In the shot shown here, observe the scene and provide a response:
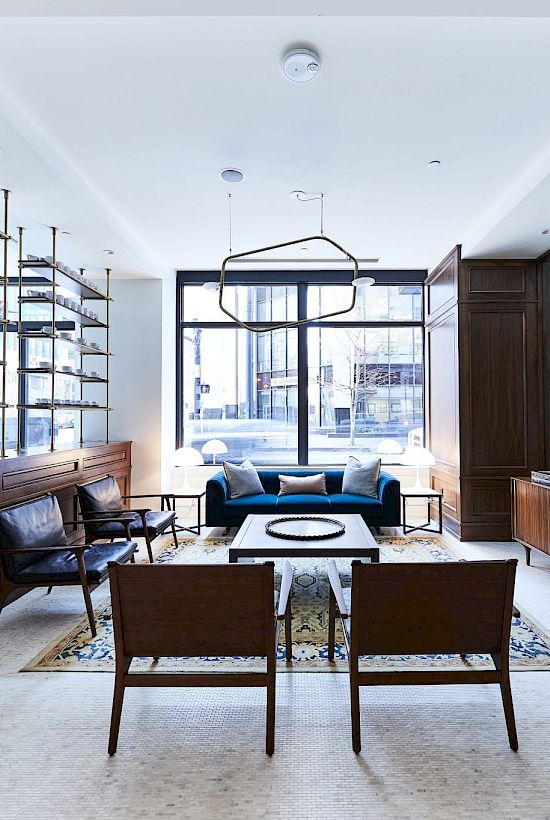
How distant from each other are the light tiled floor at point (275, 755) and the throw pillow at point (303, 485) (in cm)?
297

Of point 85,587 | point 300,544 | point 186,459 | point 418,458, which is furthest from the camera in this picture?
point 186,459

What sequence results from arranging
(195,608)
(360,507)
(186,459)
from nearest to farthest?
1. (195,608)
2. (360,507)
3. (186,459)

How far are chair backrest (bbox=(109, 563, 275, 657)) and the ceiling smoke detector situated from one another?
2.36 m

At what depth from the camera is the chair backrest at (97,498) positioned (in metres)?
4.07

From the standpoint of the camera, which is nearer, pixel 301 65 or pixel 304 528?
pixel 301 65

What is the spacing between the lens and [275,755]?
1856 millimetres

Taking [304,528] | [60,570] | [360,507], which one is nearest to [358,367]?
[360,507]

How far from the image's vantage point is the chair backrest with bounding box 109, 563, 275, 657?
1.84 metres

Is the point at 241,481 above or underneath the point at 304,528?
above

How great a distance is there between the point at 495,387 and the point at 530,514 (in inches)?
53.8

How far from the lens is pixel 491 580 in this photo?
1874 mm

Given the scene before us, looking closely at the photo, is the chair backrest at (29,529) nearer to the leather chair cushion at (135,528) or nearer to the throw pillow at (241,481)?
the leather chair cushion at (135,528)

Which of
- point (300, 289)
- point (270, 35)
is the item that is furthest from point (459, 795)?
point (300, 289)

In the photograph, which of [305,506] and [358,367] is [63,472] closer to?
[305,506]
